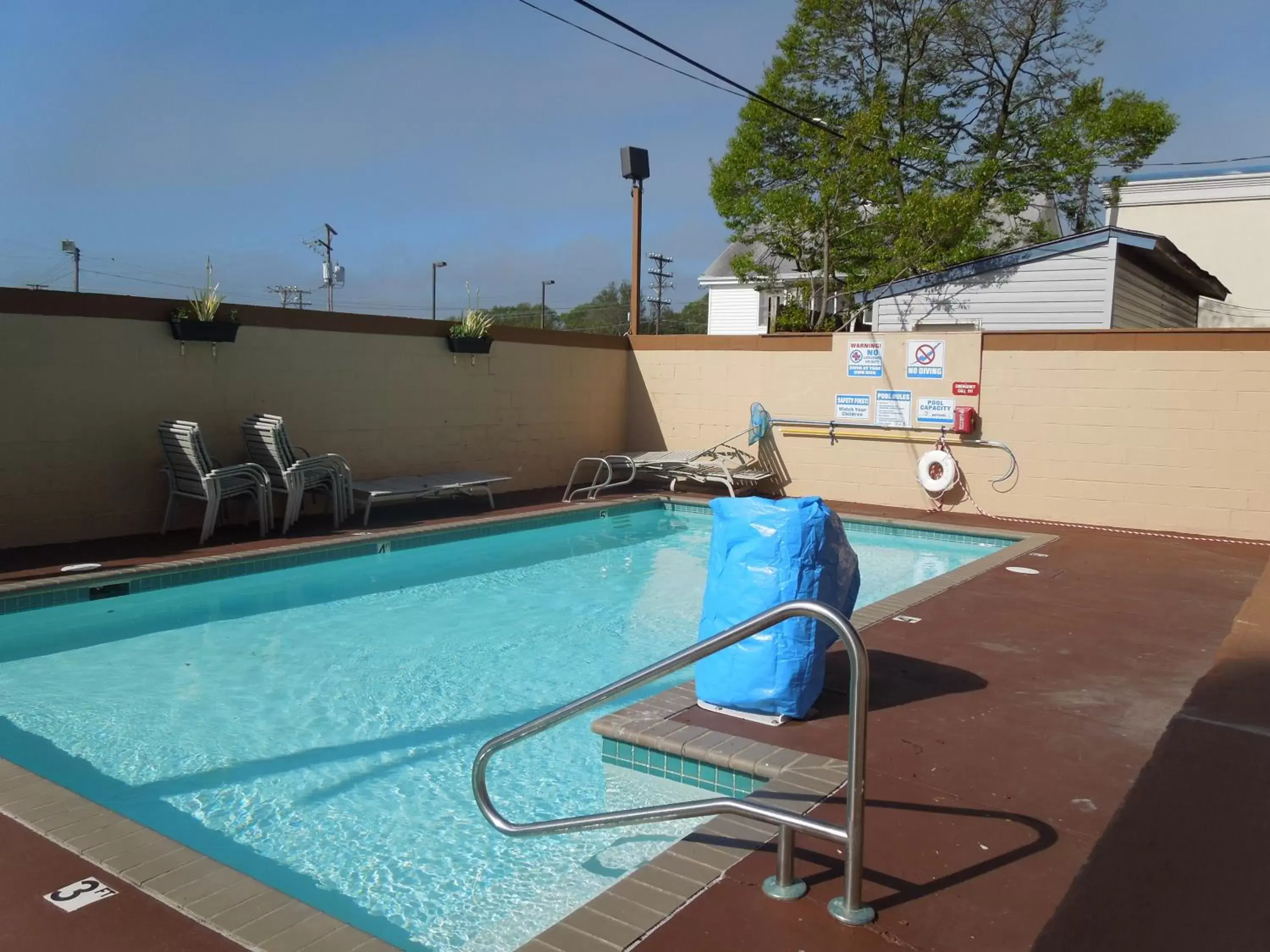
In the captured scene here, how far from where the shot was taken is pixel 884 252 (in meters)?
15.6

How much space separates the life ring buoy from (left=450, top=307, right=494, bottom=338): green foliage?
16.0 ft

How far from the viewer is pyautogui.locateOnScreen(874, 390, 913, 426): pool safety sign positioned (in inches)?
388

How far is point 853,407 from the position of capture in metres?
10.3

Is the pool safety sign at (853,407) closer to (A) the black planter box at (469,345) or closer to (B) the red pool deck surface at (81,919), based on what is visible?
(A) the black planter box at (469,345)

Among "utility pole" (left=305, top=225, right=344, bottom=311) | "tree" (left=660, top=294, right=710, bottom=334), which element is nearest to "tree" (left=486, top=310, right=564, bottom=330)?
"tree" (left=660, top=294, right=710, bottom=334)

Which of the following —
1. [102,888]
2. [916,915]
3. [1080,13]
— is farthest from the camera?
[1080,13]

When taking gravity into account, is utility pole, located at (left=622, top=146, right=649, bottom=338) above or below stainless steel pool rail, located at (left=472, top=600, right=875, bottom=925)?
above

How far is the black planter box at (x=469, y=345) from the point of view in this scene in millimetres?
9852

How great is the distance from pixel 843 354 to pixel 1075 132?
31.1ft

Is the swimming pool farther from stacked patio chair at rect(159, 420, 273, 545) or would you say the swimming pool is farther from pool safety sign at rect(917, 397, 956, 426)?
pool safety sign at rect(917, 397, 956, 426)

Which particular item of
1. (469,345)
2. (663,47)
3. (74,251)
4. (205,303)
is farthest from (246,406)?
(74,251)

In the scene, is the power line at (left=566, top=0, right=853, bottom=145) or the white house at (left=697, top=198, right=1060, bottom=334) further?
the white house at (left=697, top=198, right=1060, bottom=334)

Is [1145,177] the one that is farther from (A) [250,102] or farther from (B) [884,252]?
(A) [250,102]

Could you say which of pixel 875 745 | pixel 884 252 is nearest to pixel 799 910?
pixel 875 745
